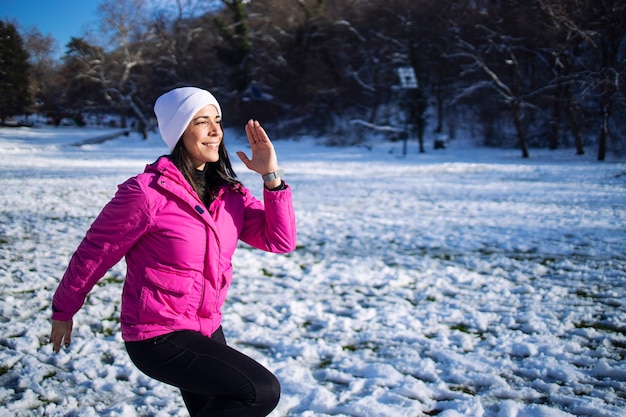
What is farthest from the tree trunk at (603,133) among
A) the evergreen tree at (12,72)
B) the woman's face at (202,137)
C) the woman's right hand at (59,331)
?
the evergreen tree at (12,72)

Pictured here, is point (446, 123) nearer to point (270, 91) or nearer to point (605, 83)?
point (605, 83)

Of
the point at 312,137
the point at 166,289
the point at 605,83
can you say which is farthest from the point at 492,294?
the point at 312,137

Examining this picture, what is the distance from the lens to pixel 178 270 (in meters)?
1.82

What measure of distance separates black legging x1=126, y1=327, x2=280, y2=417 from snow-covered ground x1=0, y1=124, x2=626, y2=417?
113 cm

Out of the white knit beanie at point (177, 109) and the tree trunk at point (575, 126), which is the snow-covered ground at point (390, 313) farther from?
the tree trunk at point (575, 126)

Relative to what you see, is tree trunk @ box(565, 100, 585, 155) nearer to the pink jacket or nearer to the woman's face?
the woman's face

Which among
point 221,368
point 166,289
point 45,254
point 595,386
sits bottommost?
point 595,386

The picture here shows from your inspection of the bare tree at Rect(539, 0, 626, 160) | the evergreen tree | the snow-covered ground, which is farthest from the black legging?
the bare tree at Rect(539, 0, 626, 160)

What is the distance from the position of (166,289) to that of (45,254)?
16.0ft

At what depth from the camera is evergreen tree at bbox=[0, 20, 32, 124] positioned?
1386cm

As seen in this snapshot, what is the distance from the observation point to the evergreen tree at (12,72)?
13859mm

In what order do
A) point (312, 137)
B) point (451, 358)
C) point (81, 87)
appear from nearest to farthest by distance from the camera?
point (451, 358), point (312, 137), point (81, 87)

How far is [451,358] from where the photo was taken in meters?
3.36

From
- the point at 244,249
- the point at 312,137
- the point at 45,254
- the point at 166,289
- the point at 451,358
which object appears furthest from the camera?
the point at 312,137
